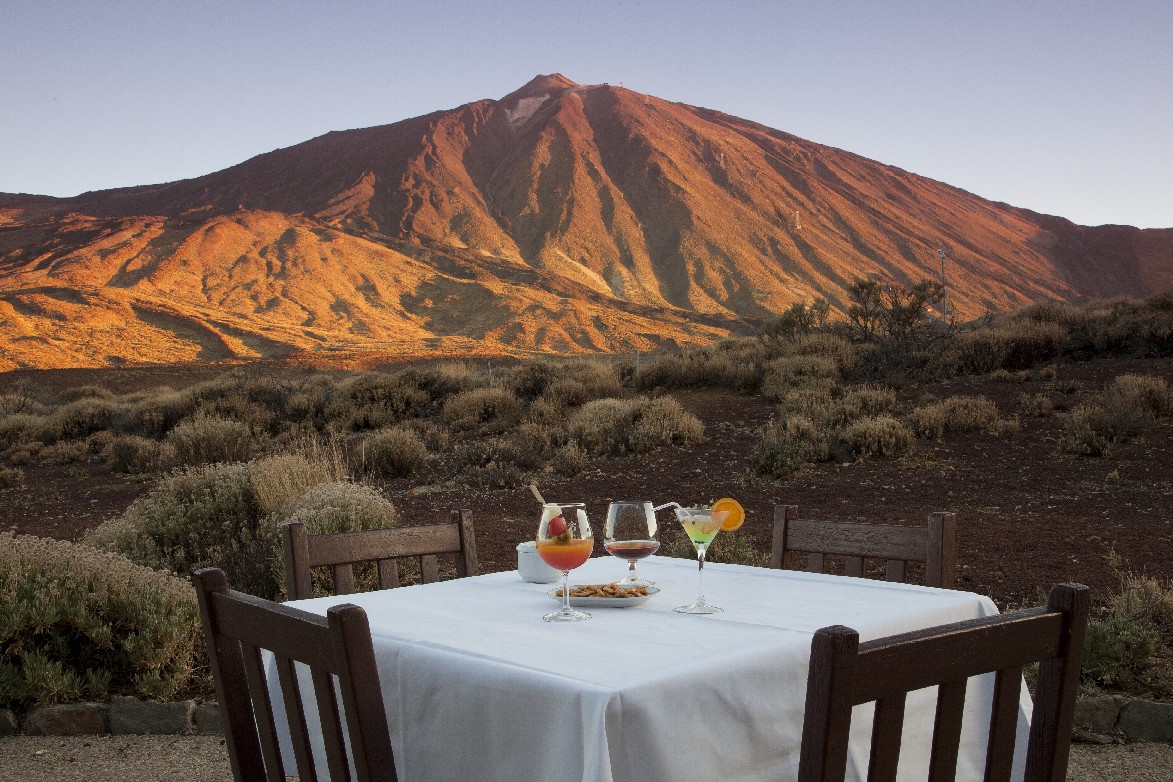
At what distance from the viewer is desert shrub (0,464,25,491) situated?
50.4 ft

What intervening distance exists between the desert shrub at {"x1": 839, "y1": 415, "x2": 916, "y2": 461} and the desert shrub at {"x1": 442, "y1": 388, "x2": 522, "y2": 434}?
6153 mm

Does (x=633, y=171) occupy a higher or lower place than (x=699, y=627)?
higher

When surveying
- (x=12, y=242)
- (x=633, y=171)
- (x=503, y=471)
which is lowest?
(x=503, y=471)

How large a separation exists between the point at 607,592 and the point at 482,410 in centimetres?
1594

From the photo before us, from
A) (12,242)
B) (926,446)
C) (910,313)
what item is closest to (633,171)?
(12,242)

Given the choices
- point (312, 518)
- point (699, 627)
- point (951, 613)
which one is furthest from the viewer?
point (312, 518)

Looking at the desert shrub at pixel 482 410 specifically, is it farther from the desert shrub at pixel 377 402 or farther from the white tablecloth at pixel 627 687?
the white tablecloth at pixel 627 687

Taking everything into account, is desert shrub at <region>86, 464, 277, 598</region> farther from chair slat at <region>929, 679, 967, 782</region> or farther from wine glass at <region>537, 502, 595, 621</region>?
chair slat at <region>929, 679, 967, 782</region>

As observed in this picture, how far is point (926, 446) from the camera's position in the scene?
13.7m

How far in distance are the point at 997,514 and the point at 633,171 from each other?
348 feet

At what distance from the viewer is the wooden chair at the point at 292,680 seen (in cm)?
182

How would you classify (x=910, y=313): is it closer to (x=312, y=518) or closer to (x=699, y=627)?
(x=312, y=518)

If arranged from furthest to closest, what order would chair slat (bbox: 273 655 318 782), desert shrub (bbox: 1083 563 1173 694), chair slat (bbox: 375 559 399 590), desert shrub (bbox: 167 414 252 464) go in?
desert shrub (bbox: 167 414 252 464)
desert shrub (bbox: 1083 563 1173 694)
chair slat (bbox: 375 559 399 590)
chair slat (bbox: 273 655 318 782)

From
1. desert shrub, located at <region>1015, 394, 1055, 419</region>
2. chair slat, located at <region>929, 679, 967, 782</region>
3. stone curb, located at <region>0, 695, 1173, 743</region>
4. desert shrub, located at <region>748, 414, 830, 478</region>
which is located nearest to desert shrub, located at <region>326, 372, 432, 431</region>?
desert shrub, located at <region>748, 414, 830, 478</region>
